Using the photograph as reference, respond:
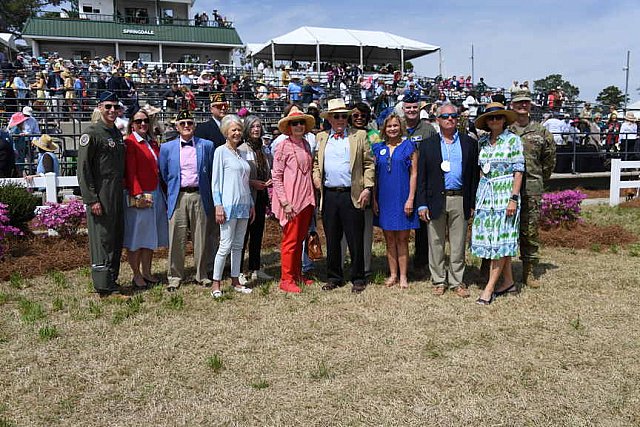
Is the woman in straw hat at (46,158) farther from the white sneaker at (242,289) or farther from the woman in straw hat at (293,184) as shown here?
the woman in straw hat at (293,184)

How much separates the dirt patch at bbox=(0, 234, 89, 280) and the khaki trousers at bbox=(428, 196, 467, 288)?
4.31 meters

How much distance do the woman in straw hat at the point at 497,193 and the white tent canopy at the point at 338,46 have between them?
86.3ft

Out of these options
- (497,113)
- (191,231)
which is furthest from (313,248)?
(497,113)

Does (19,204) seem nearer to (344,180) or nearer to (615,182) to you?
(344,180)

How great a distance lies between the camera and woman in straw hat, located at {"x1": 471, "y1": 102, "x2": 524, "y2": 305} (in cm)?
514

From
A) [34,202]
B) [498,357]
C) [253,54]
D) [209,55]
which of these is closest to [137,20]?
[209,55]

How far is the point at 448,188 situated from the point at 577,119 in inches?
532

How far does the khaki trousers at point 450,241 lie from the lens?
5.48 meters

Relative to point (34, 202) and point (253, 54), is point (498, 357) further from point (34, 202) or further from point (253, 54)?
point (253, 54)

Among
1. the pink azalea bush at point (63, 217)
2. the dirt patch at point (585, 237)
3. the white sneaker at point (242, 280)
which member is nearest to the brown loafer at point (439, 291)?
the white sneaker at point (242, 280)

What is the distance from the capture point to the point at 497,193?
5.20 metres

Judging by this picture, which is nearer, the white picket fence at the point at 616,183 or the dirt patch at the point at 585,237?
the dirt patch at the point at 585,237

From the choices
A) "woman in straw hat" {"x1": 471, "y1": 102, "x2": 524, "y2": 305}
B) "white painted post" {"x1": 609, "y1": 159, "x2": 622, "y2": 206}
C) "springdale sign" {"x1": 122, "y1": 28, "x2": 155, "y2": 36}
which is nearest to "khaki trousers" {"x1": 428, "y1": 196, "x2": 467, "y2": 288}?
"woman in straw hat" {"x1": 471, "y1": 102, "x2": 524, "y2": 305}

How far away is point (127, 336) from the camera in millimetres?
4551
